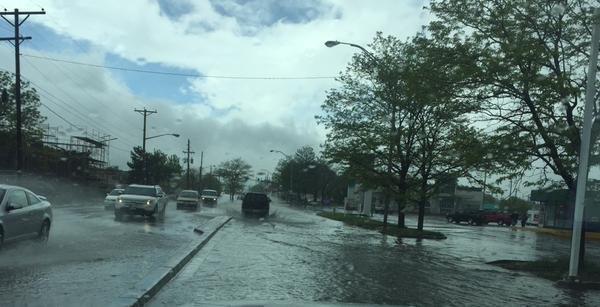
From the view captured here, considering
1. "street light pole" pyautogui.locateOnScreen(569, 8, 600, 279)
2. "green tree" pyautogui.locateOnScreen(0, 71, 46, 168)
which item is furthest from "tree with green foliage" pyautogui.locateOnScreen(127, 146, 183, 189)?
"street light pole" pyautogui.locateOnScreen(569, 8, 600, 279)

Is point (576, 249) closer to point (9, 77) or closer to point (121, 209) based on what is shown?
point (121, 209)

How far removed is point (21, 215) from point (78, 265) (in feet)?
8.64

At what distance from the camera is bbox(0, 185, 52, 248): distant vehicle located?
37.4 feet

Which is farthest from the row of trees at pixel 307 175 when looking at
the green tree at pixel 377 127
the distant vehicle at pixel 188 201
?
the green tree at pixel 377 127

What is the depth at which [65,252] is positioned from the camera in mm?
12141

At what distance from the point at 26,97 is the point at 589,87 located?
4179cm

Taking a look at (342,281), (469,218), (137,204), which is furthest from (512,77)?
(469,218)

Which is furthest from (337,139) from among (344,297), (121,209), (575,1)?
(344,297)

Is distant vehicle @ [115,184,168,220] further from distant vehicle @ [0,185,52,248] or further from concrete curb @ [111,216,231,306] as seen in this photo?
concrete curb @ [111,216,231,306]

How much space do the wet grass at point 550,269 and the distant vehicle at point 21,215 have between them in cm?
1175

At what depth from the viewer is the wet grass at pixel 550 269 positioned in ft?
44.5

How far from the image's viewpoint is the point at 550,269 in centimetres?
1509

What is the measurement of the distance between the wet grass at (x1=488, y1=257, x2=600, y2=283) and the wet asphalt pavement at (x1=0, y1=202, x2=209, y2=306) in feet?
29.2

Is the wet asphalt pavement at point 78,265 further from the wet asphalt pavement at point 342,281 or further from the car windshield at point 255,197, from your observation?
the car windshield at point 255,197
